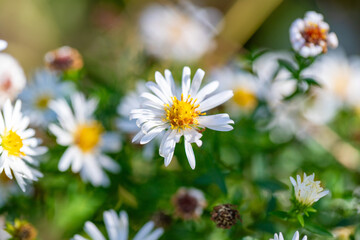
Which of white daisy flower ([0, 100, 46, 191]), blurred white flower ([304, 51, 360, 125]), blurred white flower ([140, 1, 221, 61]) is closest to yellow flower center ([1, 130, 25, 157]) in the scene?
white daisy flower ([0, 100, 46, 191])

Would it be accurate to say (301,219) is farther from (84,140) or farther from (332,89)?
(332,89)

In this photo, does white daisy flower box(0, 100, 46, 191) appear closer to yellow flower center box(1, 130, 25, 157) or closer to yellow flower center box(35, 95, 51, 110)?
yellow flower center box(1, 130, 25, 157)

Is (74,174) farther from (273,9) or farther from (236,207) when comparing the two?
(273,9)

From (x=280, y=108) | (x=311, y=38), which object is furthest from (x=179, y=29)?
(x=311, y=38)

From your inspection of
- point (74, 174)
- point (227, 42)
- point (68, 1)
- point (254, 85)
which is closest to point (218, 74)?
point (254, 85)

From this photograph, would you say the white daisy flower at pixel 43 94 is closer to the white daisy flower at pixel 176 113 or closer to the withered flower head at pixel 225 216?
the white daisy flower at pixel 176 113

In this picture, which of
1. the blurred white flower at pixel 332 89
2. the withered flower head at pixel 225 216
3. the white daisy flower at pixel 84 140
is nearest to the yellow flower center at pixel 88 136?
the white daisy flower at pixel 84 140
